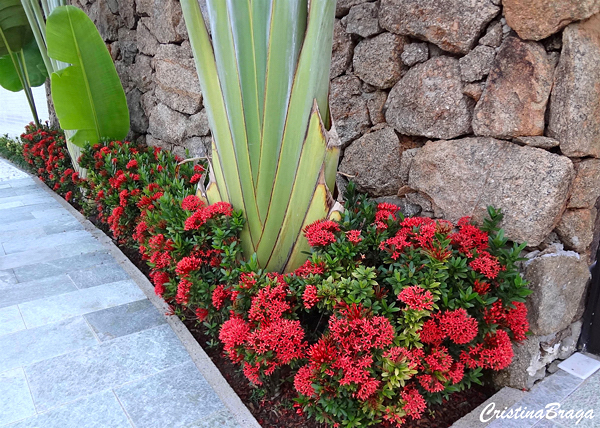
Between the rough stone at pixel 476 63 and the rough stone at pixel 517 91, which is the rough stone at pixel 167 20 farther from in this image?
the rough stone at pixel 517 91

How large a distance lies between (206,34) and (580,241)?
1763mm

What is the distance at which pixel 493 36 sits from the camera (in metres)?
1.68

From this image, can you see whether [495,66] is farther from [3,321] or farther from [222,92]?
[3,321]

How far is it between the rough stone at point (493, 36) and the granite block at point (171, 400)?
1.78 m

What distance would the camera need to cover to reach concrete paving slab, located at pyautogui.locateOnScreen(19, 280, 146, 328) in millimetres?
2441

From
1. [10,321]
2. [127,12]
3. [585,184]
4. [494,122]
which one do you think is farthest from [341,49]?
[127,12]

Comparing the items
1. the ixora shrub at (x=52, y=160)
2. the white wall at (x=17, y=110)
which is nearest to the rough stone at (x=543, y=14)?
the ixora shrub at (x=52, y=160)

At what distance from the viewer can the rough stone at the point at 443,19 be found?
170cm

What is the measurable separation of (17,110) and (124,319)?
9755mm

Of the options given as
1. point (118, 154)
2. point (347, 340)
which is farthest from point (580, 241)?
point (118, 154)

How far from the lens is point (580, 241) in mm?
1707

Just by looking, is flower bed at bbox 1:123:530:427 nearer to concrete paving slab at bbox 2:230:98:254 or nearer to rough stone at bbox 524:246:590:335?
rough stone at bbox 524:246:590:335

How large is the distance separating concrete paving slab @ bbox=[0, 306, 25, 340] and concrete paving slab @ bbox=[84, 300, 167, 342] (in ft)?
1.10

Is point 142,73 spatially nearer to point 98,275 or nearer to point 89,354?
point 98,275
